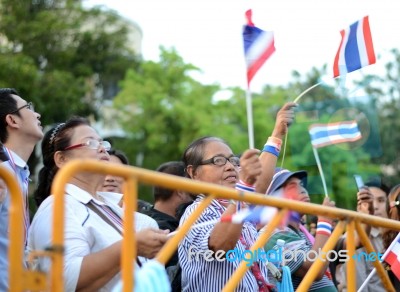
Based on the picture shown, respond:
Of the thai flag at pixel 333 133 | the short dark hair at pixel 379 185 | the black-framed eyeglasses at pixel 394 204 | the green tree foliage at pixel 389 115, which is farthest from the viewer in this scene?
the green tree foliage at pixel 389 115

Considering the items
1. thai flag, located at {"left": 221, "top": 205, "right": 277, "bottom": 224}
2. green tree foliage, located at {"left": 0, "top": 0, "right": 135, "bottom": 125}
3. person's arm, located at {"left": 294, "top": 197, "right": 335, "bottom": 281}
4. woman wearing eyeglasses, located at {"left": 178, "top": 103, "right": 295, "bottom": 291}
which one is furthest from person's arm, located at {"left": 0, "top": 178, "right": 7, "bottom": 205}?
green tree foliage, located at {"left": 0, "top": 0, "right": 135, "bottom": 125}

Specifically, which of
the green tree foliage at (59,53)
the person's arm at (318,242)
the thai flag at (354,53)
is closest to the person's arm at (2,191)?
the person's arm at (318,242)

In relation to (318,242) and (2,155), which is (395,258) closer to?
(318,242)

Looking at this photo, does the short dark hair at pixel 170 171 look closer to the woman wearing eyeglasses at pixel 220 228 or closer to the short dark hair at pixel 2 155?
the woman wearing eyeglasses at pixel 220 228

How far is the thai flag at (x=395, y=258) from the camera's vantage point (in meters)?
4.53

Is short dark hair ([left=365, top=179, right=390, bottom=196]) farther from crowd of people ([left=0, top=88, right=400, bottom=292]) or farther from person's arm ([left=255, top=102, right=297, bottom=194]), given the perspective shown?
person's arm ([left=255, top=102, right=297, bottom=194])

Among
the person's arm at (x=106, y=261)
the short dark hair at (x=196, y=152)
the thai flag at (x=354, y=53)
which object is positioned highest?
the thai flag at (x=354, y=53)

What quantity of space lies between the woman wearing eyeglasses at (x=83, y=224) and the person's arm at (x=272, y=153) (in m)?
0.94

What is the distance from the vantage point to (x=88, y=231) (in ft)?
12.2

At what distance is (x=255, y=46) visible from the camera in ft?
18.0

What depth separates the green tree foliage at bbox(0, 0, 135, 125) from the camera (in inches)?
796

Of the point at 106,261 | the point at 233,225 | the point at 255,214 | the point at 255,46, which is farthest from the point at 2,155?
the point at 255,46

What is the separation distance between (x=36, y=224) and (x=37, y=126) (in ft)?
3.19

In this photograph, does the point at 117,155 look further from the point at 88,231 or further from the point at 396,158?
the point at 396,158
